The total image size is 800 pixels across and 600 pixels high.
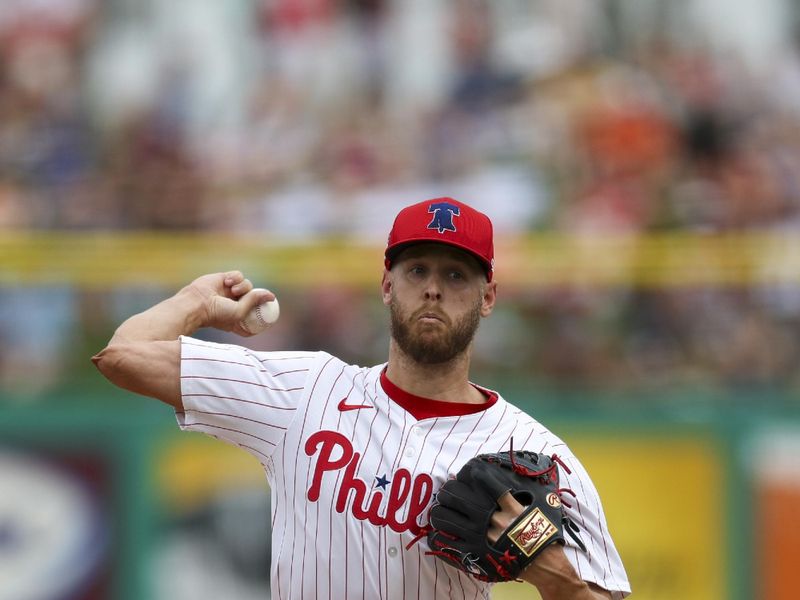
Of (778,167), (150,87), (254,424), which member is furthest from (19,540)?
(778,167)

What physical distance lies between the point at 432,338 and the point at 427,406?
186 millimetres

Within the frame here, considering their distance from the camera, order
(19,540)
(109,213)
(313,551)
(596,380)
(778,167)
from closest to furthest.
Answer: (313,551) < (19,540) < (596,380) < (109,213) < (778,167)

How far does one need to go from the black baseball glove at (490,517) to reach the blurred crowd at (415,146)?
3737 millimetres

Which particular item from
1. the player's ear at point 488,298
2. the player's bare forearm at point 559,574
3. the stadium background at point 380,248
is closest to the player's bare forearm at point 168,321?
the player's ear at point 488,298

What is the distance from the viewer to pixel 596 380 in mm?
6906

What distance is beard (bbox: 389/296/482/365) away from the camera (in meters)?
3.21

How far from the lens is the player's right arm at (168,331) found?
319 centimetres

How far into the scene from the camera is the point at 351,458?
3176mm

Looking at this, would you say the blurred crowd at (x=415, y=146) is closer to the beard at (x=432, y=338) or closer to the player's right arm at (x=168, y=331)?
the player's right arm at (x=168, y=331)

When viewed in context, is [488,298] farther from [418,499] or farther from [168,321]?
[168,321]

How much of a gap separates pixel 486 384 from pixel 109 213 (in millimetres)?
2362

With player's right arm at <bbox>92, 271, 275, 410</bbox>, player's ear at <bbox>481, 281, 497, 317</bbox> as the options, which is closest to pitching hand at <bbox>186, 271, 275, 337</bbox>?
player's right arm at <bbox>92, 271, 275, 410</bbox>

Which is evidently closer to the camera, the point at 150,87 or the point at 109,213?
the point at 109,213

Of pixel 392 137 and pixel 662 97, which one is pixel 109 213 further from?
pixel 662 97
